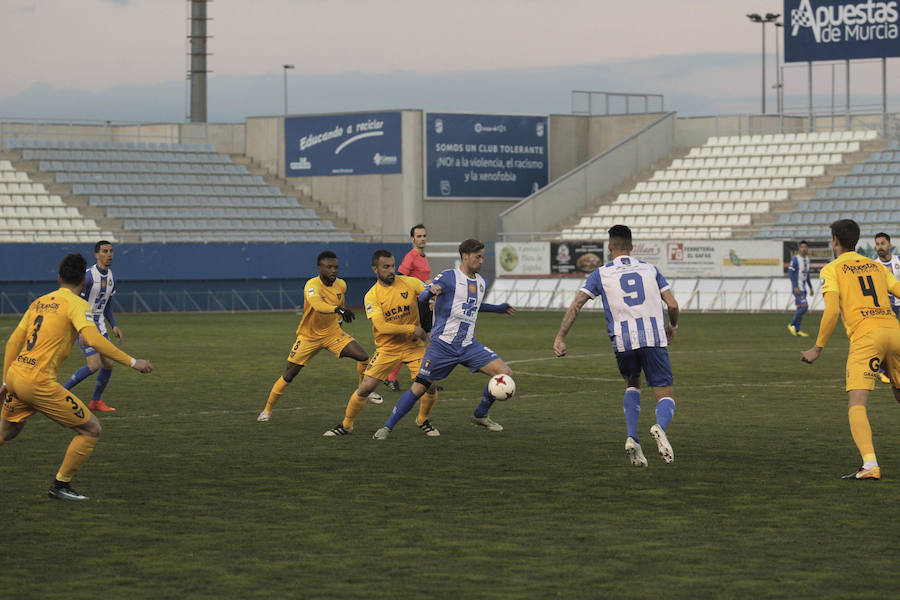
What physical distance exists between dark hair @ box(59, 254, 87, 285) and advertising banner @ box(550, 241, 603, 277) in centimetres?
3705

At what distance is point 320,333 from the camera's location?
51.1 ft

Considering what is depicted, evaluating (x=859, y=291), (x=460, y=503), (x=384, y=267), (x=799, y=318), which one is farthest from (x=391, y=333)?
(x=799, y=318)

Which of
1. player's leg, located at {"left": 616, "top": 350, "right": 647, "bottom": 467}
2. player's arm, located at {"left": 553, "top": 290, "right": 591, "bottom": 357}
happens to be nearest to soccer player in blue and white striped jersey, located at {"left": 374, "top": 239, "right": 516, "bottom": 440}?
player's arm, located at {"left": 553, "top": 290, "right": 591, "bottom": 357}

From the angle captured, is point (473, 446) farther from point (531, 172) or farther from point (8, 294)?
point (531, 172)

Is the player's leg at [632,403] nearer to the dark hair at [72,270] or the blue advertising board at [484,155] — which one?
the dark hair at [72,270]

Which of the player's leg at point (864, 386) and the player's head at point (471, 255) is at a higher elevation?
the player's head at point (471, 255)

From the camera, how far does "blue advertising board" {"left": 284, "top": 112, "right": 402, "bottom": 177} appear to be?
184 feet

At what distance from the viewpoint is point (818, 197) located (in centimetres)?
4938

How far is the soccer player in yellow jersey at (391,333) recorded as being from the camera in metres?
14.0

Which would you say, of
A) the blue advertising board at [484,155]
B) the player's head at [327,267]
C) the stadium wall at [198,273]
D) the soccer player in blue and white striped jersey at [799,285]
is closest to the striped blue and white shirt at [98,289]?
the player's head at [327,267]

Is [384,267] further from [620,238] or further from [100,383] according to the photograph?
[100,383]

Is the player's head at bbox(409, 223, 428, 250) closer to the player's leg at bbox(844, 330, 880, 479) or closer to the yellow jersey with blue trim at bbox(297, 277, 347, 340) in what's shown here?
the yellow jersey with blue trim at bbox(297, 277, 347, 340)

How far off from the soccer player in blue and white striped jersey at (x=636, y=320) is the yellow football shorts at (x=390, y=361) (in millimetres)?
2944

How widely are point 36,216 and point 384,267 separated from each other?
3758cm
